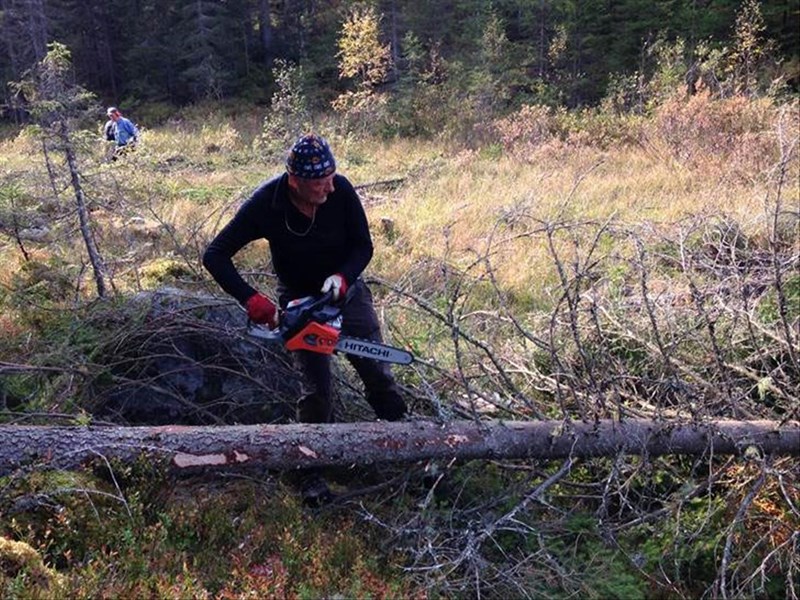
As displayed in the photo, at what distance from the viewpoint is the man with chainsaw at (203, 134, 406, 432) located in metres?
3.23

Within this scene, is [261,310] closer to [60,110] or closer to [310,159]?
[310,159]

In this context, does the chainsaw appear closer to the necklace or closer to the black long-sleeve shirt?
the black long-sleeve shirt

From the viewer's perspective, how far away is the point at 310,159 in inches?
122

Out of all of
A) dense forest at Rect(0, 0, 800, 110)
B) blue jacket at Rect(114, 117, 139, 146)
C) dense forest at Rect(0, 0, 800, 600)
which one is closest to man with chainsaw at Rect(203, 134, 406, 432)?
dense forest at Rect(0, 0, 800, 600)

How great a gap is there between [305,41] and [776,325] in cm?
2832

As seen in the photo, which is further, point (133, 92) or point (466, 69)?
point (133, 92)

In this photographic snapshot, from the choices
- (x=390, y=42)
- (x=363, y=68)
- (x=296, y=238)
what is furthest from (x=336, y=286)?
(x=390, y=42)

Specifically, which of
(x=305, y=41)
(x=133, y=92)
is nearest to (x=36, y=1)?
(x=133, y=92)

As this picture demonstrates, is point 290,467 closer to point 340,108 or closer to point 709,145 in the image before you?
point 709,145

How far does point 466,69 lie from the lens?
69.5 ft

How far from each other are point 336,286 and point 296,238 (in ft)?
1.16

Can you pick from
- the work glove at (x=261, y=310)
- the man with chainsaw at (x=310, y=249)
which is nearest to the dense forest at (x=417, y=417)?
the man with chainsaw at (x=310, y=249)

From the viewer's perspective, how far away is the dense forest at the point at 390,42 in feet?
67.6

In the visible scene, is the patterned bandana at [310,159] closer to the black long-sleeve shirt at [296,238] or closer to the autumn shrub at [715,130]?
the black long-sleeve shirt at [296,238]
